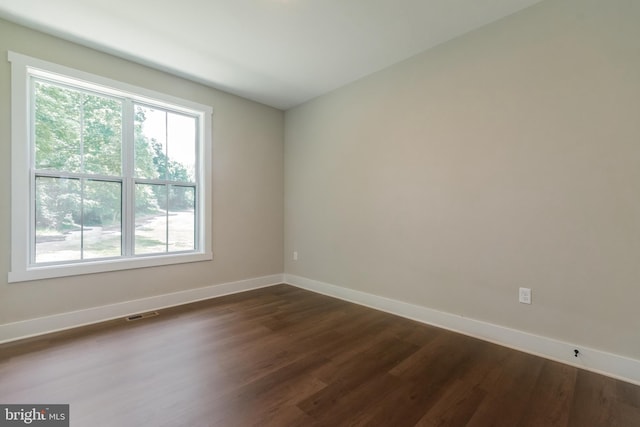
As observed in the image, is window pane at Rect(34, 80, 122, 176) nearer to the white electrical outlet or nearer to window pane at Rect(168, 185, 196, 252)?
window pane at Rect(168, 185, 196, 252)

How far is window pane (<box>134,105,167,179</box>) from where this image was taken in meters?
3.05

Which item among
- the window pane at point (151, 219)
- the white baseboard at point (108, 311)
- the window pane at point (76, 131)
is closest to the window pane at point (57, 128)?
the window pane at point (76, 131)

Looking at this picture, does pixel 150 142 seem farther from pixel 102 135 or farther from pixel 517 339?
pixel 517 339

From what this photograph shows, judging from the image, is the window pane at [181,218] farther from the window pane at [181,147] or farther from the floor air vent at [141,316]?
the floor air vent at [141,316]

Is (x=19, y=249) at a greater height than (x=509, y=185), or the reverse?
(x=509, y=185)

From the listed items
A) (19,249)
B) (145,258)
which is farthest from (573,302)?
(19,249)

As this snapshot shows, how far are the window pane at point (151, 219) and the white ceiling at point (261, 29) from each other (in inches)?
55.5

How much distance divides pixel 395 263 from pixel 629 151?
1.96 meters

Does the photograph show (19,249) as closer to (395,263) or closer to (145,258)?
(145,258)

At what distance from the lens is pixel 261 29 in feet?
7.95

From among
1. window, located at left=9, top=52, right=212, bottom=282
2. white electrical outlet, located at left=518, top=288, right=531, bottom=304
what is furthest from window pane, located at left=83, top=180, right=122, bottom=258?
white electrical outlet, located at left=518, top=288, right=531, bottom=304

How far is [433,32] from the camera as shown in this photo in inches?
96.7

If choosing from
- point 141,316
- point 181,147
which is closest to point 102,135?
point 181,147

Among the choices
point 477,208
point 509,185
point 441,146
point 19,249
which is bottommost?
point 19,249
